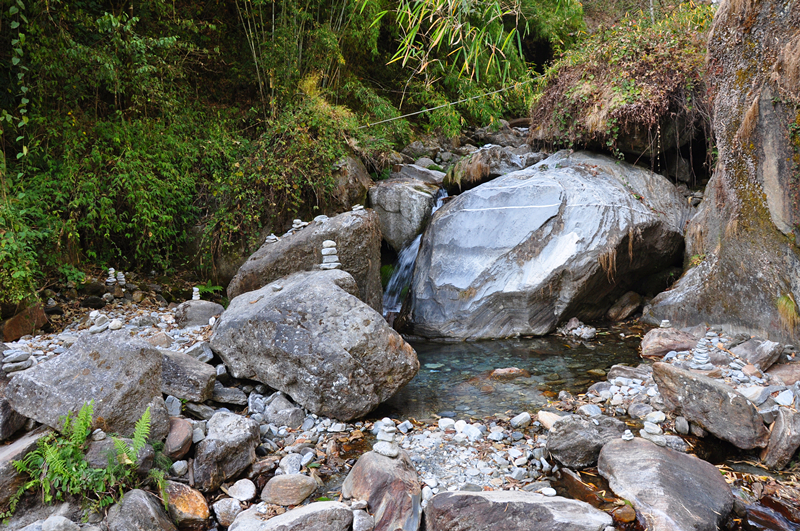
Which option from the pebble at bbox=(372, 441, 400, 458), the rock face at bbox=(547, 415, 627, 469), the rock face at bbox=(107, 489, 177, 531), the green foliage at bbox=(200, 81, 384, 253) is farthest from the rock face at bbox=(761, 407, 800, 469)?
the green foliage at bbox=(200, 81, 384, 253)

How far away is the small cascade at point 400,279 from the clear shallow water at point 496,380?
3.15 ft

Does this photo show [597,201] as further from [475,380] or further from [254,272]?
[254,272]

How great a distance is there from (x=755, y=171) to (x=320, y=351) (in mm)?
4617

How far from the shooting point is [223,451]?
10.4 feet

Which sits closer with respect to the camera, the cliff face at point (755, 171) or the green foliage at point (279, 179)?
the cliff face at point (755, 171)

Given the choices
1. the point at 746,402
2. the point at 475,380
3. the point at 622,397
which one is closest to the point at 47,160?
the point at 475,380

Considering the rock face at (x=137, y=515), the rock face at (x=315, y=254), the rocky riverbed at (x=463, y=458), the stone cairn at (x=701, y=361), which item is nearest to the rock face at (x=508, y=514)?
the rocky riverbed at (x=463, y=458)

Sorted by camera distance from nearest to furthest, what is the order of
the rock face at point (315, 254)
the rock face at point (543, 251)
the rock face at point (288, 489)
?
the rock face at point (288, 489) < the rock face at point (315, 254) < the rock face at point (543, 251)

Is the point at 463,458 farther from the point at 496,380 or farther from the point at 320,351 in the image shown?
the point at 496,380

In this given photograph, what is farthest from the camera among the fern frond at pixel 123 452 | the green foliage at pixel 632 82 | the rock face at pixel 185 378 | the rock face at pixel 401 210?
the rock face at pixel 401 210

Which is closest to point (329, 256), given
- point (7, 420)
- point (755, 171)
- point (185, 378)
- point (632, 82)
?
point (185, 378)

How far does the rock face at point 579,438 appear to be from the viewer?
3240mm

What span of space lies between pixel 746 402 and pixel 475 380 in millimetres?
2272

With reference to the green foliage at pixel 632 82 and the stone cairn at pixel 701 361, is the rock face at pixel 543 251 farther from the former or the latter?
the stone cairn at pixel 701 361
